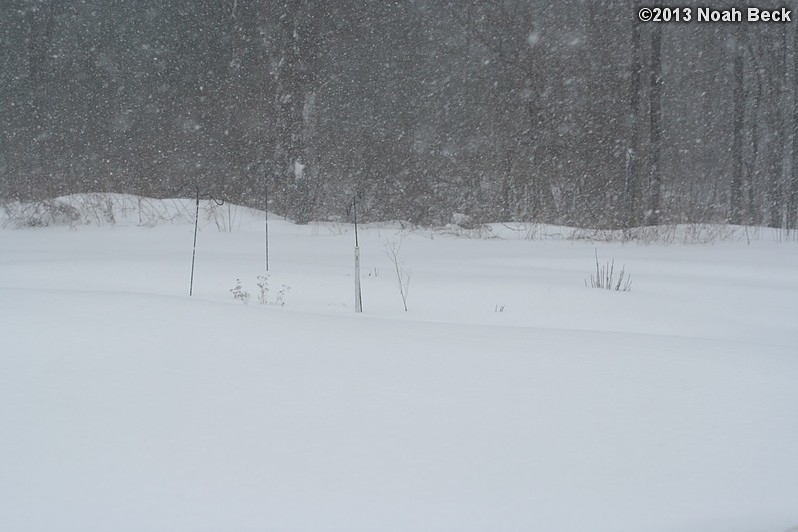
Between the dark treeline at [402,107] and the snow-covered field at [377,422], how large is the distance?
927cm

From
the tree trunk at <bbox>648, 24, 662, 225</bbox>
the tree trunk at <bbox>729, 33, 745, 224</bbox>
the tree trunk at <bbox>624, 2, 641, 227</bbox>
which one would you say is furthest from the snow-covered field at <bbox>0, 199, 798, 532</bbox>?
the tree trunk at <bbox>729, 33, 745, 224</bbox>

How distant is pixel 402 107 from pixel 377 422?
62.9 feet

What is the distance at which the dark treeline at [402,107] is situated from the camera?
14.8 m

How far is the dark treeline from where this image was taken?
1481 cm

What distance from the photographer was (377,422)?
2.39 metres

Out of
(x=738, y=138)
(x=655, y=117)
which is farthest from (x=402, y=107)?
(x=738, y=138)

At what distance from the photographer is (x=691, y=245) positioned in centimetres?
997

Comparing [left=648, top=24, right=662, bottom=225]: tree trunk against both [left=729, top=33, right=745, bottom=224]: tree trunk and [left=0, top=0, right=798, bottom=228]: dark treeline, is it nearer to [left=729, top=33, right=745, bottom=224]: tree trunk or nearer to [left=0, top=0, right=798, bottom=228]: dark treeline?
[left=0, top=0, right=798, bottom=228]: dark treeline

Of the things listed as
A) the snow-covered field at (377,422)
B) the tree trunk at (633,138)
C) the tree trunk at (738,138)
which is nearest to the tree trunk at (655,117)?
the tree trunk at (633,138)

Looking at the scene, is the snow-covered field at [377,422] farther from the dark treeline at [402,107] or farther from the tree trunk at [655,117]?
the tree trunk at [655,117]

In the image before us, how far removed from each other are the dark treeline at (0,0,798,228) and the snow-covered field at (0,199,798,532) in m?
9.27

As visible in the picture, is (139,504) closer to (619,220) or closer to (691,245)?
(691,245)

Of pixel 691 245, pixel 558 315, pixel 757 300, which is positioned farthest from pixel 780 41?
pixel 558 315

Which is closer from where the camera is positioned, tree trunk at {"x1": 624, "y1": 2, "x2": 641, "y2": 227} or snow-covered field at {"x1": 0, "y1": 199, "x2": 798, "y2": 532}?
snow-covered field at {"x1": 0, "y1": 199, "x2": 798, "y2": 532}
